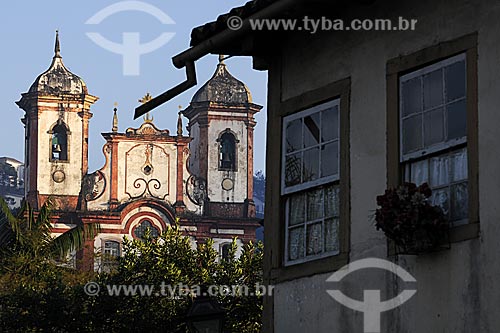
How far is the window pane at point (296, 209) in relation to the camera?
10.3m

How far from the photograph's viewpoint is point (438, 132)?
8922mm

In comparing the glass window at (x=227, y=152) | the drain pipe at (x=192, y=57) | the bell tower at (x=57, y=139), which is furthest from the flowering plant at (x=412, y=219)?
the glass window at (x=227, y=152)

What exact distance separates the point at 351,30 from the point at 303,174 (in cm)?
105

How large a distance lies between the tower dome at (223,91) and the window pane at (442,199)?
196 feet

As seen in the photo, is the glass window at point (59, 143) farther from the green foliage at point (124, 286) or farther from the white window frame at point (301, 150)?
the white window frame at point (301, 150)

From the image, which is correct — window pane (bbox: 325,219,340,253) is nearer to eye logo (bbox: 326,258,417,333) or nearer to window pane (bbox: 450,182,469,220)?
eye logo (bbox: 326,258,417,333)

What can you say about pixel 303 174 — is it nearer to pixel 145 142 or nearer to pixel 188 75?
pixel 188 75

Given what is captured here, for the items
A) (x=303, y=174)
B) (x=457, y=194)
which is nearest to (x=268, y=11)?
(x=303, y=174)

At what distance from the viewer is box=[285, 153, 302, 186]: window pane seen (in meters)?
10.4

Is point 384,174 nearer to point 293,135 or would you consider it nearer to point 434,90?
point 434,90

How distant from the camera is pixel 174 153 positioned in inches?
2704

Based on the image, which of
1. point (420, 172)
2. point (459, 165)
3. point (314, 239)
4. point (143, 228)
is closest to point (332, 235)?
point (314, 239)

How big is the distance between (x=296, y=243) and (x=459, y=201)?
1835 millimetres

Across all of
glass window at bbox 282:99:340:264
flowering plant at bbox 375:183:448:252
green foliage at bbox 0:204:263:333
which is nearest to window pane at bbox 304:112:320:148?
glass window at bbox 282:99:340:264
